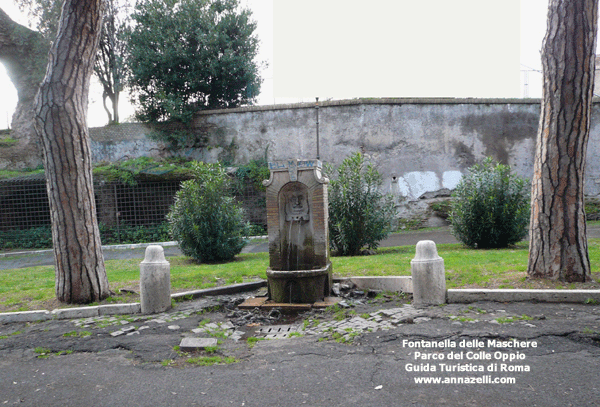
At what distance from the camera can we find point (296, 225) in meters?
6.33

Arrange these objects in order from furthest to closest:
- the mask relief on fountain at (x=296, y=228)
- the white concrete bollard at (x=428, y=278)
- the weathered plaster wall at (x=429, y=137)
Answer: the weathered plaster wall at (x=429, y=137), the mask relief on fountain at (x=296, y=228), the white concrete bollard at (x=428, y=278)

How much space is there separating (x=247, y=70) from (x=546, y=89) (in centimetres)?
1274

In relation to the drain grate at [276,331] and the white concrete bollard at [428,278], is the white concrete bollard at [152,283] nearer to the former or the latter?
the drain grate at [276,331]

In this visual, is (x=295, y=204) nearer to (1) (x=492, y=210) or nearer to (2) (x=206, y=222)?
(2) (x=206, y=222)

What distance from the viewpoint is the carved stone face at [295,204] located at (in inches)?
249

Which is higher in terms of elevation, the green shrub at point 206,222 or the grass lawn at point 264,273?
the green shrub at point 206,222

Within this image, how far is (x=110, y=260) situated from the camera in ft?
36.9

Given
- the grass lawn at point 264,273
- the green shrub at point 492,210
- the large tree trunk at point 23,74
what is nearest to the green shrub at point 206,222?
the grass lawn at point 264,273

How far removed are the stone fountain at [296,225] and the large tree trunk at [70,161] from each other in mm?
2519

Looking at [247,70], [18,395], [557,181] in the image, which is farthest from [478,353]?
[247,70]

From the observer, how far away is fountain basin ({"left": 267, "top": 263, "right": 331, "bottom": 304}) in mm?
6023

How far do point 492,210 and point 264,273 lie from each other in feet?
18.0

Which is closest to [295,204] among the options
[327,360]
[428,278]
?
[428,278]

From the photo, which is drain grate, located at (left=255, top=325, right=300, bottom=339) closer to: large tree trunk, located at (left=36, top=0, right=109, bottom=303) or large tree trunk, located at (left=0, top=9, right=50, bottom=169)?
large tree trunk, located at (left=36, top=0, right=109, bottom=303)
